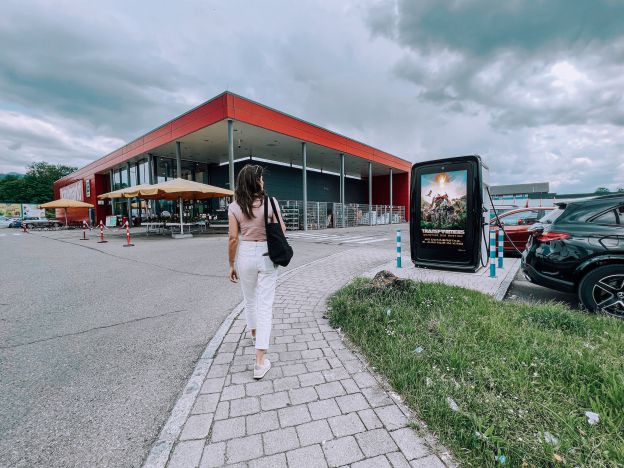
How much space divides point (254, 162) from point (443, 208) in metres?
24.4

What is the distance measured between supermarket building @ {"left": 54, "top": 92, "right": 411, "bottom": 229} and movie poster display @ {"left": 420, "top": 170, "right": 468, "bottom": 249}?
41.3ft

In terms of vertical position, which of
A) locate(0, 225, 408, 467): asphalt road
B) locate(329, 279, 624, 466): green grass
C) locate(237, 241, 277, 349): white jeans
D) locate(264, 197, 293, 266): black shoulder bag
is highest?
locate(264, 197, 293, 266): black shoulder bag

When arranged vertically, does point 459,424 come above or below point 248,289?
below

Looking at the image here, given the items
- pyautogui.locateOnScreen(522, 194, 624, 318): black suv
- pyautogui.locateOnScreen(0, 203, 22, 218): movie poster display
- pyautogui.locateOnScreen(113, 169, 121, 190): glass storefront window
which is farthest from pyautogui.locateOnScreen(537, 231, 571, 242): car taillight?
pyautogui.locateOnScreen(0, 203, 22, 218): movie poster display

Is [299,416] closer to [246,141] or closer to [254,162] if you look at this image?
[246,141]

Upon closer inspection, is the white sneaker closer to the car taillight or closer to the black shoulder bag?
the black shoulder bag

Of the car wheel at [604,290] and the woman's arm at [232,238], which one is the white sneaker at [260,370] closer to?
the woman's arm at [232,238]

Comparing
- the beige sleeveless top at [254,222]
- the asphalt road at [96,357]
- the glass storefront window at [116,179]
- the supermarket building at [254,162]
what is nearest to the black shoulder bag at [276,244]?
the beige sleeveless top at [254,222]

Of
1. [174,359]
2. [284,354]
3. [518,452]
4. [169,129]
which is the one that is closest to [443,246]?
[284,354]

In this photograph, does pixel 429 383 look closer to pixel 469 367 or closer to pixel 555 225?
pixel 469 367

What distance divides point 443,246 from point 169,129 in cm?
2129

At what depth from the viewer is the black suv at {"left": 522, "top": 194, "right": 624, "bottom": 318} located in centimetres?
403

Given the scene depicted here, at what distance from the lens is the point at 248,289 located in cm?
289

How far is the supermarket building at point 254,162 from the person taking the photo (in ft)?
61.6
